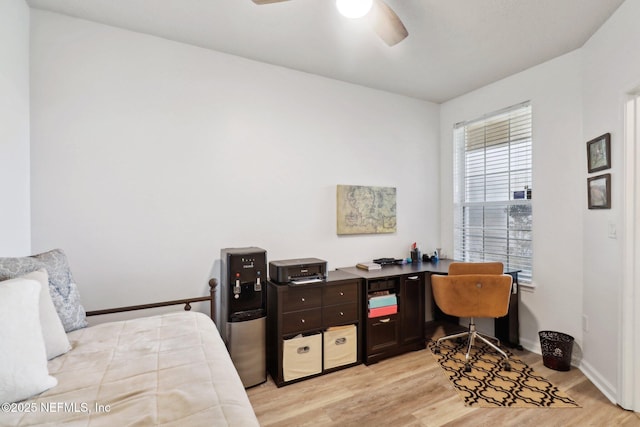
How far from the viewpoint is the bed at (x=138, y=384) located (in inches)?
39.2

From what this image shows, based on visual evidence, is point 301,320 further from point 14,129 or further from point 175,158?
point 14,129

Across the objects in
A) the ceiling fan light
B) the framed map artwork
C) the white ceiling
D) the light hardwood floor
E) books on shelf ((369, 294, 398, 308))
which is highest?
the white ceiling

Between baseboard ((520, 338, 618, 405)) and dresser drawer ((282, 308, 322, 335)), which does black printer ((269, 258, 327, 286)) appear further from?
baseboard ((520, 338, 618, 405))

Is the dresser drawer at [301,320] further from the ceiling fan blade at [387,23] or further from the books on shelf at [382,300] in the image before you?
the ceiling fan blade at [387,23]

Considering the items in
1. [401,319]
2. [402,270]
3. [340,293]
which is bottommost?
[401,319]

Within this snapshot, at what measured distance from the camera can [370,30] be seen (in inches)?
93.4

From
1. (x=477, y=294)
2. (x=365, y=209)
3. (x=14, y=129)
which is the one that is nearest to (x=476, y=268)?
(x=477, y=294)

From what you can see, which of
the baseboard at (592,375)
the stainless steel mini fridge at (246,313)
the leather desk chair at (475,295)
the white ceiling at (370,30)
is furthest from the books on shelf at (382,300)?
the white ceiling at (370,30)

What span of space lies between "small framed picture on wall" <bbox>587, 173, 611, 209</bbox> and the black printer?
2201 millimetres

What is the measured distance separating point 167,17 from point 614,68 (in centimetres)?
325

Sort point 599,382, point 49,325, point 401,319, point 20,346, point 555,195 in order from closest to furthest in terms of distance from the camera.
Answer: point 20,346
point 49,325
point 599,382
point 555,195
point 401,319

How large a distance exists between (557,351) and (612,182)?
4.74 ft

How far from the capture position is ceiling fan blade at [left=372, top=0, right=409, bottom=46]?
173 cm

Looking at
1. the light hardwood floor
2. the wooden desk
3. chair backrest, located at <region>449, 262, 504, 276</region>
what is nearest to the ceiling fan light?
the wooden desk
